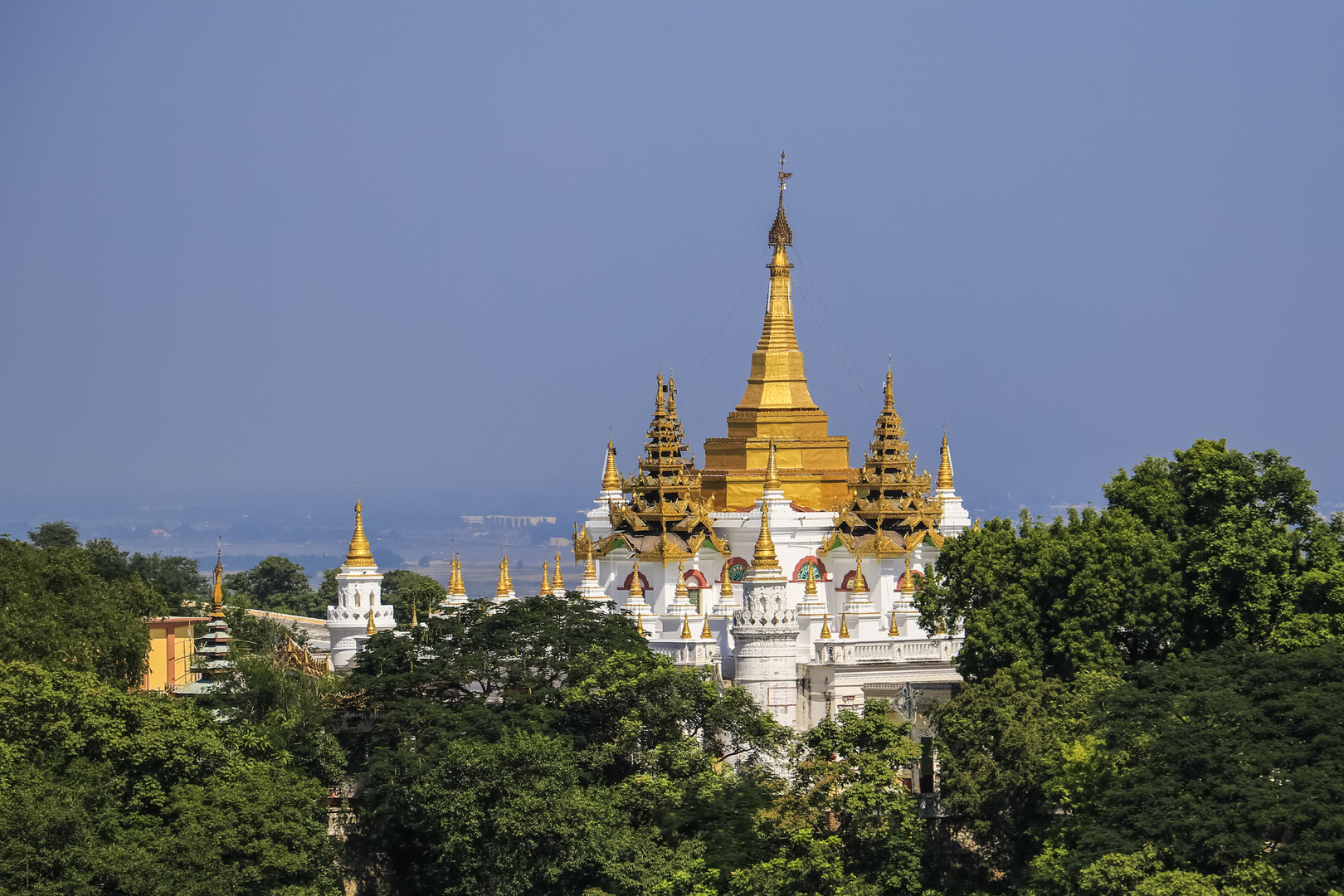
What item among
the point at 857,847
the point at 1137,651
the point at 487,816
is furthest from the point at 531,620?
the point at 1137,651

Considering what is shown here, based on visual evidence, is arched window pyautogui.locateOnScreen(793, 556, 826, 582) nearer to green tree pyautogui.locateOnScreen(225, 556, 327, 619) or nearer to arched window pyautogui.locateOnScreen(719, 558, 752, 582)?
arched window pyautogui.locateOnScreen(719, 558, 752, 582)

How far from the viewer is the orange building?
191 ft

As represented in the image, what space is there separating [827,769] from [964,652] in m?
6.39

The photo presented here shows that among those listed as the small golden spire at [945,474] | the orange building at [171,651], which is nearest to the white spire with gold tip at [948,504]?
the small golden spire at [945,474]

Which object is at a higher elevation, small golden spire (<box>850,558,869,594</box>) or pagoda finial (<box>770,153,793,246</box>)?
pagoda finial (<box>770,153,793,246</box>)

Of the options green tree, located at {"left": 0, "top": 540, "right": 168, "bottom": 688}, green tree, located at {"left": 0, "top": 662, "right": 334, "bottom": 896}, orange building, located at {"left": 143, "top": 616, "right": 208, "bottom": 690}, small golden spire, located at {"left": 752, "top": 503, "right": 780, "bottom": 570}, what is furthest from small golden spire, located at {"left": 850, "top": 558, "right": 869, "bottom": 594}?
green tree, located at {"left": 0, "top": 662, "right": 334, "bottom": 896}

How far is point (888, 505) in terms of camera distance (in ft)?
219

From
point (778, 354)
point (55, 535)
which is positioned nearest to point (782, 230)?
point (778, 354)

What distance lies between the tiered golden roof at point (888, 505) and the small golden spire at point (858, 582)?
522 millimetres

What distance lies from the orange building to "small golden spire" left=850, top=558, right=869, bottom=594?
1810cm

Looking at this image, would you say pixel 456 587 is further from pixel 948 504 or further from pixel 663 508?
pixel 948 504

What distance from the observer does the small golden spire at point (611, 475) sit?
7175cm

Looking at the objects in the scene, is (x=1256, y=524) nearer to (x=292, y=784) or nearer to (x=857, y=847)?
(x=857, y=847)

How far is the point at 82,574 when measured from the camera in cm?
5091
